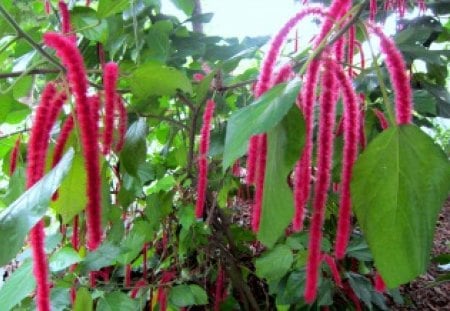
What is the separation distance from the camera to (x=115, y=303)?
44.8 inches

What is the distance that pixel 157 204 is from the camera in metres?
1.41

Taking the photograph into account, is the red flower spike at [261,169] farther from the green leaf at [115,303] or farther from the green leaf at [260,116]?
the green leaf at [115,303]

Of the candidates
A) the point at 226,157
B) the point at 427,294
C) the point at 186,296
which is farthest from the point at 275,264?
the point at 427,294

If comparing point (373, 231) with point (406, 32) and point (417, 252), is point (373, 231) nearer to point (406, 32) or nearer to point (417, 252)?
point (417, 252)

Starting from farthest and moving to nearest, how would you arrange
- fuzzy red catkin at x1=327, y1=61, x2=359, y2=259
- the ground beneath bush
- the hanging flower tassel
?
1. the ground beneath bush
2. the hanging flower tassel
3. fuzzy red catkin at x1=327, y1=61, x2=359, y2=259

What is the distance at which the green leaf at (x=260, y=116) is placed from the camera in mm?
551

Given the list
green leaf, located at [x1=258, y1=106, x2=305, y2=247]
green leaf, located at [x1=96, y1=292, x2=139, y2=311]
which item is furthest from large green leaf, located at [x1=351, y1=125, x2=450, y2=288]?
green leaf, located at [x1=96, y1=292, x2=139, y2=311]

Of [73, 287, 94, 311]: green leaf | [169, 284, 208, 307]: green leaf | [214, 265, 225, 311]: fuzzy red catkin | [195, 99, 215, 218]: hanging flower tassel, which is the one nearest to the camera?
[195, 99, 215, 218]: hanging flower tassel

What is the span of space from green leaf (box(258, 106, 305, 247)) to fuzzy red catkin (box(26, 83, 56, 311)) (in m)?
0.31

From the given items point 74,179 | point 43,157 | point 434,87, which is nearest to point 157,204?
point 74,179

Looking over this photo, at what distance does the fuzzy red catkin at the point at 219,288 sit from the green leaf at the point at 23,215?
3.36ft

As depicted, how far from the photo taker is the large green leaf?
61 centimetres

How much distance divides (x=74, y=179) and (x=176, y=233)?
98 cm

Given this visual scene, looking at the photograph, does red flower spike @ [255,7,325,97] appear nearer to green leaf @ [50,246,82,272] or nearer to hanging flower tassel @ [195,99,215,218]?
hanging flower tassel @ [195,99,215,218]
